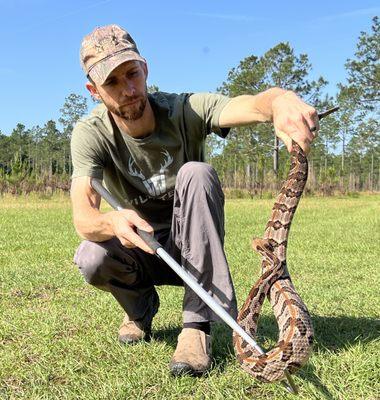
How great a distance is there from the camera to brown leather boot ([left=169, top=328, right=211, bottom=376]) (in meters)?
3.20

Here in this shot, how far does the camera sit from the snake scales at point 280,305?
2.61 m

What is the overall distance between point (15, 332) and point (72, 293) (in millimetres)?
1560

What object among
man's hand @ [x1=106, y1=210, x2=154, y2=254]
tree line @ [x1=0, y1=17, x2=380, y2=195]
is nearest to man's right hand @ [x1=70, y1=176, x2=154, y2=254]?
man's hand @ [x1=106, y1=210, x2=154, y2=254]

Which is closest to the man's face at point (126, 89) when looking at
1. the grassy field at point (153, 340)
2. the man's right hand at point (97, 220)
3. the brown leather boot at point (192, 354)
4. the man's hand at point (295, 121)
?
the man's right hand at point (97, 220)

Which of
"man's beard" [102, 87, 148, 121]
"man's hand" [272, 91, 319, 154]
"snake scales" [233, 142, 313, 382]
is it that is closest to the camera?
"snake scales" [233, 142, 313, 382]

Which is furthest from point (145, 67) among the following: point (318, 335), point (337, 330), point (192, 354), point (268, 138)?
point (268, 138)

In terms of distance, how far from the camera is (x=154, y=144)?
3777mm

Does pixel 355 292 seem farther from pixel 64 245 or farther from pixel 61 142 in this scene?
pixel 61 142

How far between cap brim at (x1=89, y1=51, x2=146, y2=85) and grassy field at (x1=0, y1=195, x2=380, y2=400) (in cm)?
188

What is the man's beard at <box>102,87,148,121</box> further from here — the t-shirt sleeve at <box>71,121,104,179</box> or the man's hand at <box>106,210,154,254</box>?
the man's hand at <box>106,210,154,254</box>

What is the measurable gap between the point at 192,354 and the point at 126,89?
1758mm

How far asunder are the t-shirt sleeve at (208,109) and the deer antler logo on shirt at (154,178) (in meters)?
0.35

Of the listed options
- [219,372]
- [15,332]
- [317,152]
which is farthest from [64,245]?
[317,152]

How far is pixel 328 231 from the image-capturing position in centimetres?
1252
